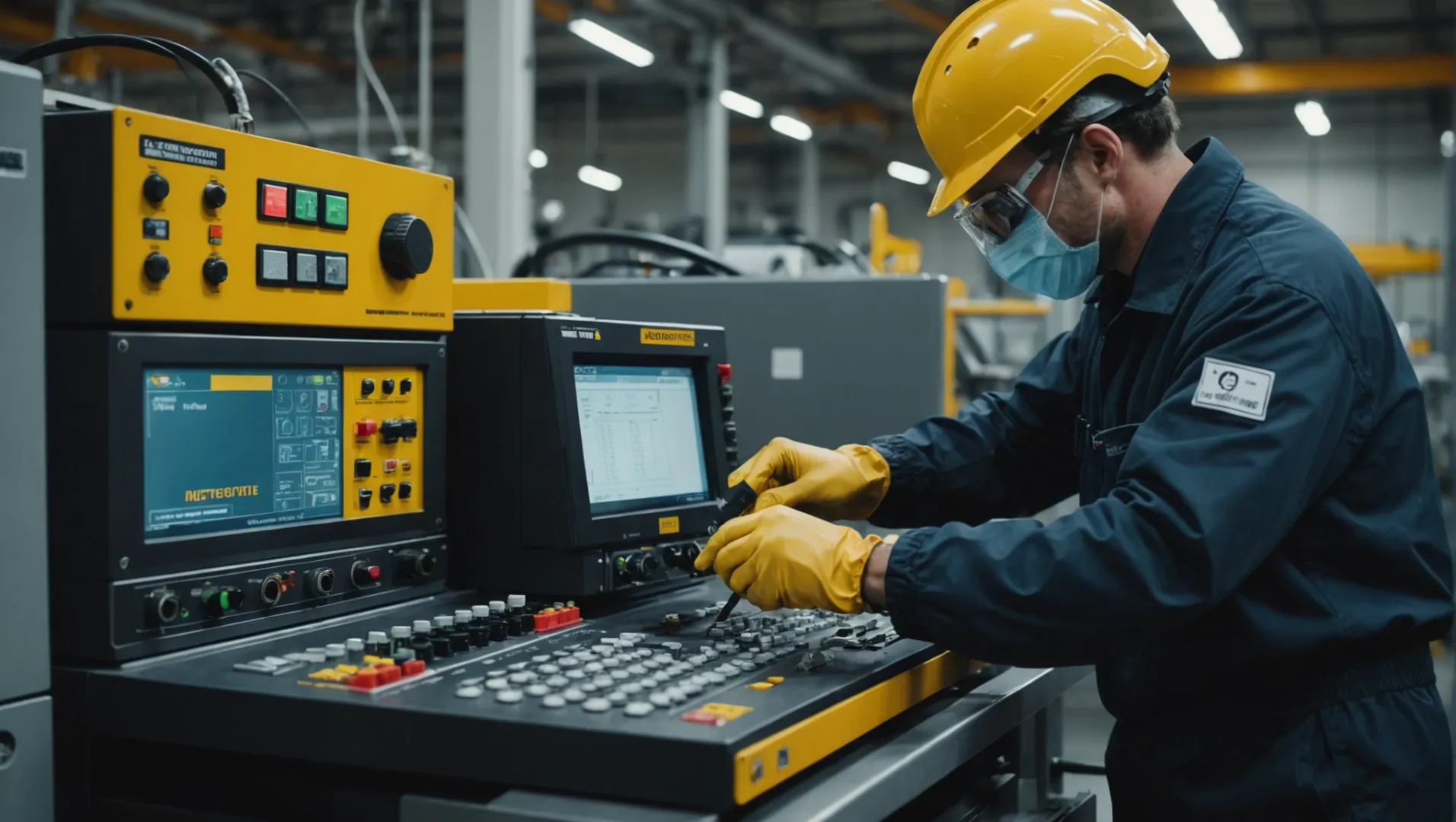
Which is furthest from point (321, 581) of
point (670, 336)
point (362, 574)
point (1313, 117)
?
point (1313, 117)

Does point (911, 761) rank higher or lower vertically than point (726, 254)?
lower

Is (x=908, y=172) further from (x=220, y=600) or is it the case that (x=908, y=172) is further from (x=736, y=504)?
(x=220, y=600)

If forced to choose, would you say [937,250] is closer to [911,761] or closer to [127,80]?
[127,80]

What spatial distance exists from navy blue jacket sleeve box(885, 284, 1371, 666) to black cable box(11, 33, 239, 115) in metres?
0.84

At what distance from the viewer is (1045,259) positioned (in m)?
1.40

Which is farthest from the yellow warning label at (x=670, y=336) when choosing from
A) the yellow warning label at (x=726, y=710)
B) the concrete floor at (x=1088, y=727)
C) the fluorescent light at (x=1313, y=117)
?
the fluorescent light at (x=1313, y=117)

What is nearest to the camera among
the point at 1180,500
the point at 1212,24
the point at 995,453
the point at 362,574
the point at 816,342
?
the point at 1180,500

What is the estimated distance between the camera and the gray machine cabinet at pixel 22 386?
947mm

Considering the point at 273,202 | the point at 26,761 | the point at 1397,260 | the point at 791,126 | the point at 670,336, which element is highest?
the point at 791,126

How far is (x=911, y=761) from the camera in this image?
106 cm

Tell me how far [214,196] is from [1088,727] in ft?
12.4

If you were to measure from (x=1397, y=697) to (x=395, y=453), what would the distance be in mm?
1004

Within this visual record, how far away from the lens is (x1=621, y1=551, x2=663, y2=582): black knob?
55.6 inches

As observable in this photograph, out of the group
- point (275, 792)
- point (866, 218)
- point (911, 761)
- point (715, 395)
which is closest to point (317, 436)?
point (275, 792)
